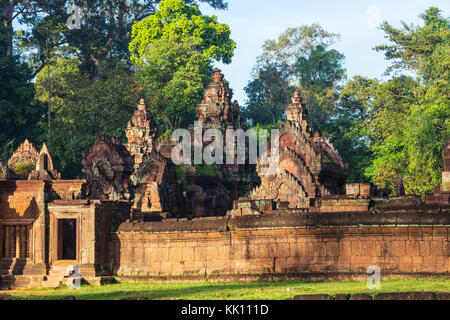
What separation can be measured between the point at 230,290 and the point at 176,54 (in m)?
49.3

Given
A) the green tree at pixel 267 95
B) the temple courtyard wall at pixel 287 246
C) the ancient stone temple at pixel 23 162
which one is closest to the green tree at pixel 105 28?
the green tree at pixel 267 95

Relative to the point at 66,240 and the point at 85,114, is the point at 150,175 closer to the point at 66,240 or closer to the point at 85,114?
the point at 66,240

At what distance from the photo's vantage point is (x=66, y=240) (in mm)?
29062

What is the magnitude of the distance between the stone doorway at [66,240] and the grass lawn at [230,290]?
2.19 m

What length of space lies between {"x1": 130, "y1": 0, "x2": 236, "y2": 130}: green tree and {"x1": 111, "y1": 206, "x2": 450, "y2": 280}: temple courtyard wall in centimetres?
3608

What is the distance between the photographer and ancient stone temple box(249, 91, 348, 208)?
40.8 metres

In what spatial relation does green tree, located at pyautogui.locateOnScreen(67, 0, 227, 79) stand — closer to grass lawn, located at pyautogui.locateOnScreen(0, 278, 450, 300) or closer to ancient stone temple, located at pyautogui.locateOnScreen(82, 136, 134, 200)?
ancient stone temple, located at pyautogui.locateOnScreen(82, 136, 134, 200)

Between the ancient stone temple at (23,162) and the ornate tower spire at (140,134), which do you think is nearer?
the ancient stone temple at (23,162)

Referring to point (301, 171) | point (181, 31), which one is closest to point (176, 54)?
point (181, 31)

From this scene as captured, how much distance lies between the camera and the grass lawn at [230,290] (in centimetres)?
1903

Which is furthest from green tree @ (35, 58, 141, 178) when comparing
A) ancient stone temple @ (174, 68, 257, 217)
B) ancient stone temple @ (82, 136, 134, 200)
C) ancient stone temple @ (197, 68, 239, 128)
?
ancient stone temple @ (82, 136, 134, 200)

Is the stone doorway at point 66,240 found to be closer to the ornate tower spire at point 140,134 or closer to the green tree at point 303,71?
the ornate tower spire at point 140,134
